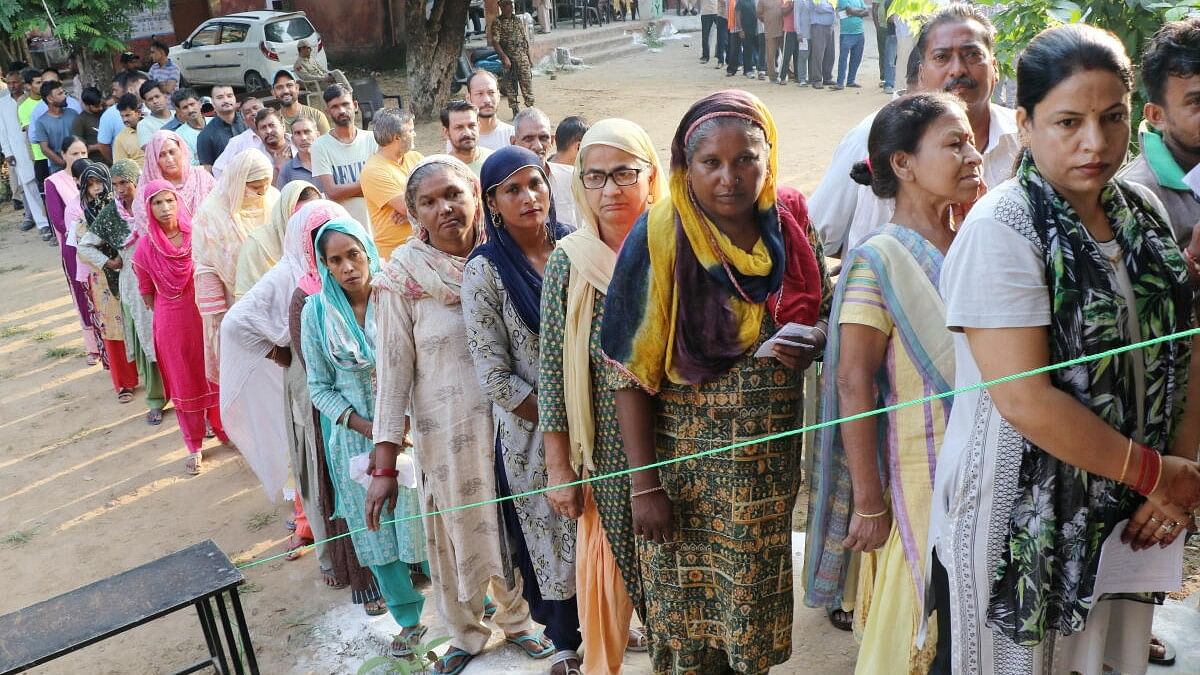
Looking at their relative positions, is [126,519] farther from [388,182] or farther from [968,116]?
[968,116]

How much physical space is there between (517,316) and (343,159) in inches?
160

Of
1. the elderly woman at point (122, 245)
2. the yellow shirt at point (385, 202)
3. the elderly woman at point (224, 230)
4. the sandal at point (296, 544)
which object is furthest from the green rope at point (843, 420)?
the elderly woman at point (122, 245)

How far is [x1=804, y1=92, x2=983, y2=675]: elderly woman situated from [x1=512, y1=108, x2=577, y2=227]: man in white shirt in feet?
9.56

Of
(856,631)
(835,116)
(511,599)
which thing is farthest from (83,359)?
(835,116)

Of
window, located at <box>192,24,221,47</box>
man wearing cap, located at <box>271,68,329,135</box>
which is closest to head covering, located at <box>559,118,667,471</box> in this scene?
man wearing cap, located at <box>271,68,329,135</box>

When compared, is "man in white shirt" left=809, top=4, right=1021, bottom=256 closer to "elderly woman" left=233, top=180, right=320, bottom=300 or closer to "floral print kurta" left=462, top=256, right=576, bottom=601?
"floral print kurta" left=462, top=256, right=576, bottom=601

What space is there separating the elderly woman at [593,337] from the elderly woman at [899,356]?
23.5 inches

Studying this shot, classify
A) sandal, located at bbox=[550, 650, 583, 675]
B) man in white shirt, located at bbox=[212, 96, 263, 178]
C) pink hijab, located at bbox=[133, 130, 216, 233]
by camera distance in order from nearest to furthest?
sandal, located at bbox=[550, 650, 583, 675] < pink hijab, located at bbox=[133, 130, 216, 233] < man in white shirt, located at bbox=[212, 96, 263, 178]

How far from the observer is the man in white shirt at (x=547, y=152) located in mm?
5316

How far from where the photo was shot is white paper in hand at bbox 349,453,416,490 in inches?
138

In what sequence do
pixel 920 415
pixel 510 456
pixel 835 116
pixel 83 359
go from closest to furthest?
pixel 920 415 < pixel 510 456 < pixel 83 359 < pixel 835 116

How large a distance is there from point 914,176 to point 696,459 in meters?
0.88

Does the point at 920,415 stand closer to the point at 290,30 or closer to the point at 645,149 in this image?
the point at 645,149

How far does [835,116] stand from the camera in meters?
14.6
